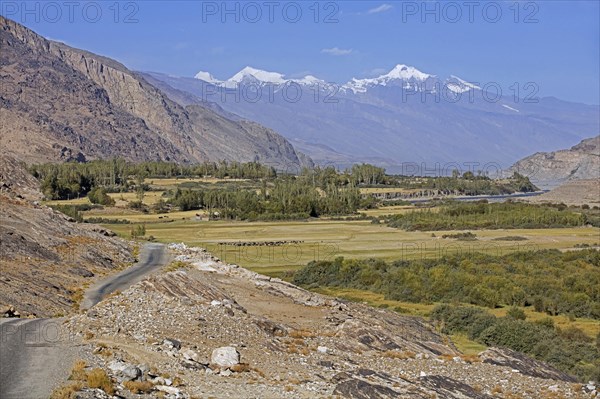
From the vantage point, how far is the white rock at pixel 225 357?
24.2 m

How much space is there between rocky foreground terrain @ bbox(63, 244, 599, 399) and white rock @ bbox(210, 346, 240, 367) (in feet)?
0.13

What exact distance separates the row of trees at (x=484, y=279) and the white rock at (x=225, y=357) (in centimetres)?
3686

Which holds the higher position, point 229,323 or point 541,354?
point 229,323

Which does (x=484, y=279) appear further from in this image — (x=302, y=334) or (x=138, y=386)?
(x=138, y=386)

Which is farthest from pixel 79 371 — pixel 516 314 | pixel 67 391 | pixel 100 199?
pixel 100 199

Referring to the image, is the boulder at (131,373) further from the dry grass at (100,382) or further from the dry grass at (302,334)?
the dry grass at (302,334)

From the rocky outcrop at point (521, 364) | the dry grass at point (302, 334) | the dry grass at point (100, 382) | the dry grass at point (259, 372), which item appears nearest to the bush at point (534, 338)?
the rocky outcrop at point (521, 364)

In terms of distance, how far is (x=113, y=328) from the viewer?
87.3 ft

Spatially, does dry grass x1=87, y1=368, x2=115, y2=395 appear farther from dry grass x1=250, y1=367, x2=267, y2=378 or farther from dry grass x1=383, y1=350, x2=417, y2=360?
dry grass x1=383, y1=350, x2=417, y2=360

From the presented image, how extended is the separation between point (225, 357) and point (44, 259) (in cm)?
2865

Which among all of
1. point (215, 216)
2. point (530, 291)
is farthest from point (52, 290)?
point (215, 216)

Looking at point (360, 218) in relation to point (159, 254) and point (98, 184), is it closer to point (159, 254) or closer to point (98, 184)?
point (98, 184)

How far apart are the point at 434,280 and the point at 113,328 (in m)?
42.1

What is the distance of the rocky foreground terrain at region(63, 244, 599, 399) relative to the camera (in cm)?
2219
